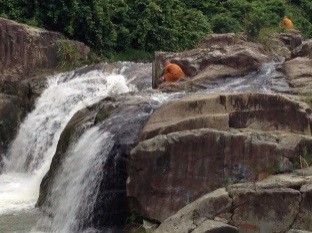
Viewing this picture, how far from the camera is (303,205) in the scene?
6156mm

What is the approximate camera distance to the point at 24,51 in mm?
14055

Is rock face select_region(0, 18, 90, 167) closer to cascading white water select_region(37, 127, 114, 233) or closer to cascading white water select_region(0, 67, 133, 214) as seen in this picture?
cascading white water select_region(0, 67, 133, 214)

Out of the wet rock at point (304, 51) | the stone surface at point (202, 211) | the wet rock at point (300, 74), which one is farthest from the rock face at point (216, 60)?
the stone surface at point (202, 211)

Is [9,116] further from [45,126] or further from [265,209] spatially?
[265,209]

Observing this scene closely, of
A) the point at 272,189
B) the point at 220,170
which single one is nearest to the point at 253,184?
the point at 272,189

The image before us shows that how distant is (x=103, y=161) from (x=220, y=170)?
1883mm

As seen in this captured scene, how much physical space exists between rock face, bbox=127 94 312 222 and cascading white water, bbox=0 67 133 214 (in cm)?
293

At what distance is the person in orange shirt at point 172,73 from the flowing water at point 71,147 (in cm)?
91

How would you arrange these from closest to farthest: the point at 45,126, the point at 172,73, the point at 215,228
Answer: the point at 215,228, the point at 172,73, the point at 45,126

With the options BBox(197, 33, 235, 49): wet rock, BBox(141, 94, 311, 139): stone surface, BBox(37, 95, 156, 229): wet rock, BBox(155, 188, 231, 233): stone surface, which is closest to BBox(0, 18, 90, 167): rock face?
BBox(37, 95, 156, 229): wet rock

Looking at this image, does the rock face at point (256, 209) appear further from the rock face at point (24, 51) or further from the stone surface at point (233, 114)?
the rock face at point (24, 51)

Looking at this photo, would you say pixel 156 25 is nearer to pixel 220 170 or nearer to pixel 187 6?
pixel 187 6

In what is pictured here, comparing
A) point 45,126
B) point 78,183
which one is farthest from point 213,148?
point 45,126

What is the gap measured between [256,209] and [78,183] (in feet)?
10.6
